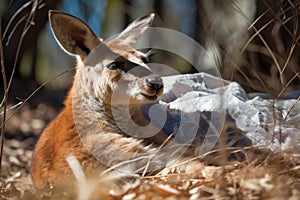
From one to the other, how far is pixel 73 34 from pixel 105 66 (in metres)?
0.30

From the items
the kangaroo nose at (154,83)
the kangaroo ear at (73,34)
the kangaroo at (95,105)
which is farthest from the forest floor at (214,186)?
the kangaroo ear at (73,34)

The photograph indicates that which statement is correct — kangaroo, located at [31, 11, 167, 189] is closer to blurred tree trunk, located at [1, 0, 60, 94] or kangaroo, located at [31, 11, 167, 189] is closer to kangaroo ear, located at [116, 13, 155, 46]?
kangaroo ear, located at [116, 13, 155, 46]

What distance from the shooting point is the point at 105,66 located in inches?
160

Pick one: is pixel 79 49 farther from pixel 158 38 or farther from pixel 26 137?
pixel 26 137

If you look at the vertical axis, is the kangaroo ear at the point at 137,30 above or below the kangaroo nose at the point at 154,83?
above

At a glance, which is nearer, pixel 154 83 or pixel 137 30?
pixel 154 83

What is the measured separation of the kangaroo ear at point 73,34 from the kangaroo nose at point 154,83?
511 mm

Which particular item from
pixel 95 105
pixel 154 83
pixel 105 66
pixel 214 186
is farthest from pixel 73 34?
pixel 214 186

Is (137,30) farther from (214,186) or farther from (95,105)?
(214,186)

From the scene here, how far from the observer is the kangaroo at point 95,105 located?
359 cm

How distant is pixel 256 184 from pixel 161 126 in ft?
5.45

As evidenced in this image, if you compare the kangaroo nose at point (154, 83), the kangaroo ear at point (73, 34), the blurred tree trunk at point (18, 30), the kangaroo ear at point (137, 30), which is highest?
the kangaroo ear at point (73, 34)

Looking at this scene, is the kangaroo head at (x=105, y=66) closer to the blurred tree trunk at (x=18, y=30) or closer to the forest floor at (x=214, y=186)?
the forest floor at (x=214, y=186)

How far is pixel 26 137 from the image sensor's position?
7656 millimetres
